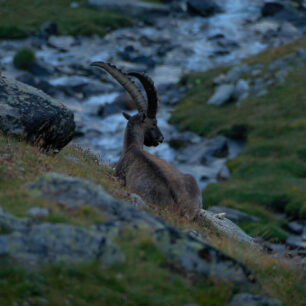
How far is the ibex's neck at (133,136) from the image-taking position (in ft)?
46.2

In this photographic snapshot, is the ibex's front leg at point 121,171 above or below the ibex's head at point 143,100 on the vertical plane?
below

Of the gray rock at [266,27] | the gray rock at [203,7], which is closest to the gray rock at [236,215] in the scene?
the gray rock at [266,27]

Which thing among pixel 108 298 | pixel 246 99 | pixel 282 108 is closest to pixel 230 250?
pixel 108 298

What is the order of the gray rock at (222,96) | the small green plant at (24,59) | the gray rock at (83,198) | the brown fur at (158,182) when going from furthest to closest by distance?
the small green plant at (24,59) < the gray rock at (222,96) < the brown fur at (158,182) < the gray rock at (83,198)

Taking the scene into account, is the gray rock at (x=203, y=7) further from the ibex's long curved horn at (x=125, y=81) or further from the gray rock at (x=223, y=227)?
the gray rock at (x=223, y=227)

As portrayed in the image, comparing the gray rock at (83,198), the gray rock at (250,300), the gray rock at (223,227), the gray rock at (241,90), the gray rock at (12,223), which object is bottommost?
the gray rock at (241,90)

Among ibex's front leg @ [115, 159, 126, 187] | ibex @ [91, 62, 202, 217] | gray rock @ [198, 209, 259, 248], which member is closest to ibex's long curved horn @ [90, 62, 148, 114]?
ibex @ [91, 62, 202, 217]

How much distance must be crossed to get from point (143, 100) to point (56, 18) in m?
47.1

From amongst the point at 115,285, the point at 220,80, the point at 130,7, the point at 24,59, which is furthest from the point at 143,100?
the point at 130,7

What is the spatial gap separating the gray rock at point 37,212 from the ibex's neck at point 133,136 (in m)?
7.18

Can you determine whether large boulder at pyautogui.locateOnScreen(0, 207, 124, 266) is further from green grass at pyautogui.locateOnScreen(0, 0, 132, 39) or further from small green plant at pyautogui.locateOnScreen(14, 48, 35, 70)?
green grass at pyautogui.locateOnScreen(0, 0, 132, 39)

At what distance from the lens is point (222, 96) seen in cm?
3841

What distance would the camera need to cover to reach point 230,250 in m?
7.96

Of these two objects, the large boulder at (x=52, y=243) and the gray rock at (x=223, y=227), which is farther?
the gray rock at (x=223, y=227)
